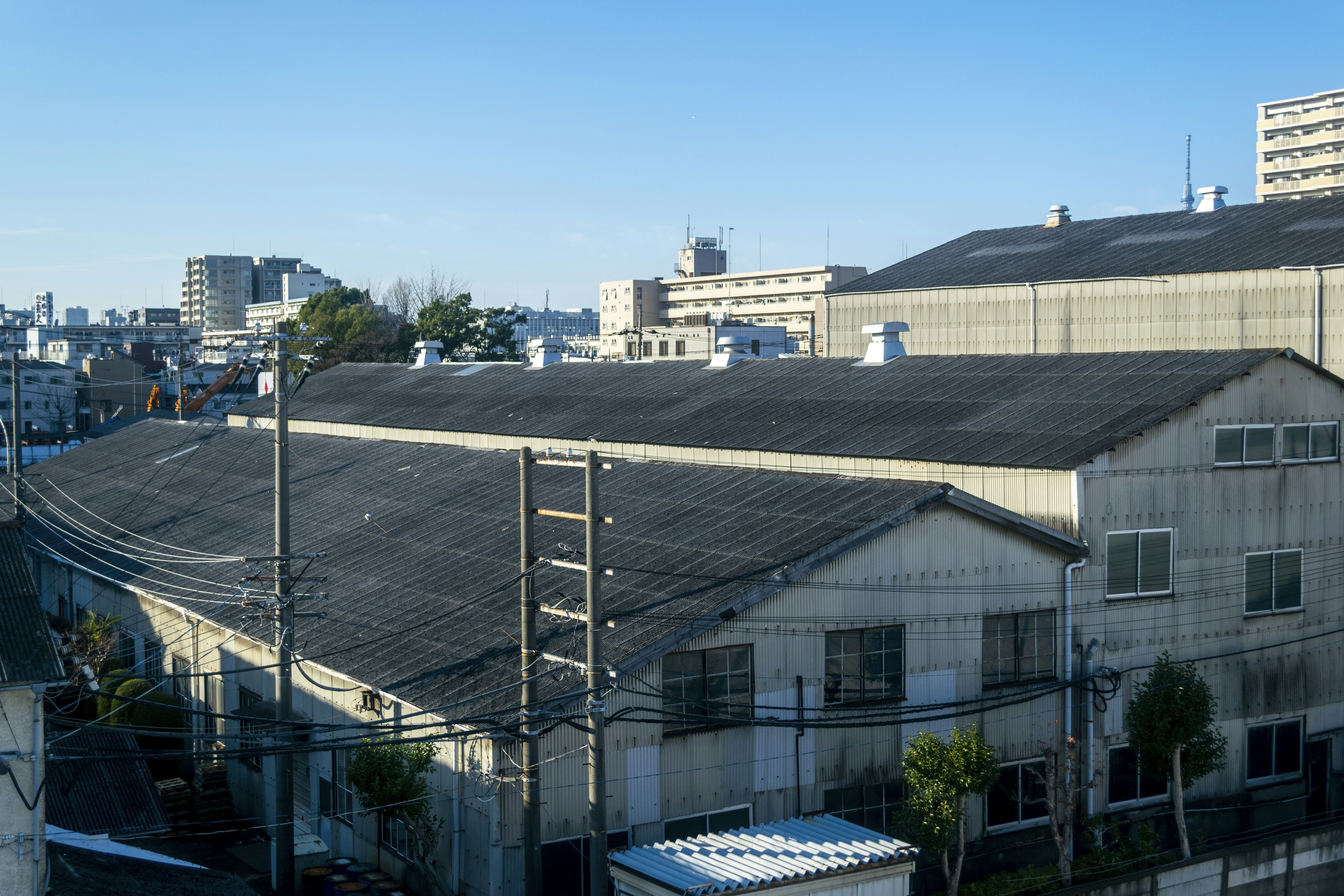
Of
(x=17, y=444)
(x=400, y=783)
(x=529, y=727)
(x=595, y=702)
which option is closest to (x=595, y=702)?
(x=595, y=702)

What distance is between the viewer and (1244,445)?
25.4 meters

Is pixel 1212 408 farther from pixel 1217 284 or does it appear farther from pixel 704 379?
pixel 704 379

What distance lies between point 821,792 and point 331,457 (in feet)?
86.4

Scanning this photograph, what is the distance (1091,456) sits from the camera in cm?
2352

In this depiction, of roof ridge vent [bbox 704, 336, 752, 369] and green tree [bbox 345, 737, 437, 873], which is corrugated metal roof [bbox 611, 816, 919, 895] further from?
roof ridge vent [bbox 704, 336, 752, 369]

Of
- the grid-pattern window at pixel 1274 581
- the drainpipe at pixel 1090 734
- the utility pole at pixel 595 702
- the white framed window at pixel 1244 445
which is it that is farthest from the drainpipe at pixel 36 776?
the grid-pattern window at pixel 1274 581

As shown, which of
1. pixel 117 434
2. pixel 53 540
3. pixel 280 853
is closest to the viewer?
pixel 280 853

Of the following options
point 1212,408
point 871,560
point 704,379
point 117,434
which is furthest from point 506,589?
point 117,434

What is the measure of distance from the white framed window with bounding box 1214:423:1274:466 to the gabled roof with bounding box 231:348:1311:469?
1076 mm

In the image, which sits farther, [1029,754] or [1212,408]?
[1212,408]

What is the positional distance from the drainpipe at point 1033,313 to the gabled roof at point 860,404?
7073mm

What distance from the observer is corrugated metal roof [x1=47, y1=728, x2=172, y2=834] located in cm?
2119

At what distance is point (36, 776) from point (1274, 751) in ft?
75.2

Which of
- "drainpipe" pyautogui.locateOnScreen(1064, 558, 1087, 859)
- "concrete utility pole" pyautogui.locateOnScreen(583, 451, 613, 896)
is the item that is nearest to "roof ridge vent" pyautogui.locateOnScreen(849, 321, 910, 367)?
"drainpipe" pyautogui.locateOnScreen(1064, 558, 1087, 859)
